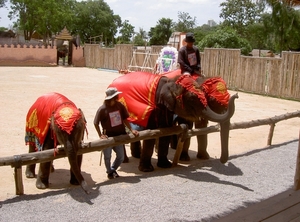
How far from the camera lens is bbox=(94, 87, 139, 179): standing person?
19.8 feet

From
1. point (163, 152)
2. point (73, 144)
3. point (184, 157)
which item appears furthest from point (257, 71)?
point (73, 144)

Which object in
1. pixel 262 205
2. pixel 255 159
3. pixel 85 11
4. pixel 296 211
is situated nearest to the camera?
pixel 296 211

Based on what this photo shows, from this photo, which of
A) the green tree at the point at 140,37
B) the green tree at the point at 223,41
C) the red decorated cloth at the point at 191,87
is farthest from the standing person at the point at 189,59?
the green tree at the point at 140,37

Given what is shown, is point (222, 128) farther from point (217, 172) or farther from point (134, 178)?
point (134, 178)

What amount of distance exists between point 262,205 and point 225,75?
14418 mm

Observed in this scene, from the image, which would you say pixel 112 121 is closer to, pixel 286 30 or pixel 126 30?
pixel 286 30

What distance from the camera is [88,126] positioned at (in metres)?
9.91

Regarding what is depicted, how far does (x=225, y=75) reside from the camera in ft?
60.8

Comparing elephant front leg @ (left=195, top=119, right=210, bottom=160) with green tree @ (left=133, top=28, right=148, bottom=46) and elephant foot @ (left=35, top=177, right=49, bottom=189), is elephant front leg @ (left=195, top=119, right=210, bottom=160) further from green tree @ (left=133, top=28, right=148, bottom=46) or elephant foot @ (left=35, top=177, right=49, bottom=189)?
green tree @ (left=133, top=28, right=148, bottom=46)

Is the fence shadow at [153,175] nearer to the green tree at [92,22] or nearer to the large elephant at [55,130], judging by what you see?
the large elephant at [55,130]

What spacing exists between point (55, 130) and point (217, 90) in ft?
9.37

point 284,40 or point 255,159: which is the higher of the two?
point 284,40

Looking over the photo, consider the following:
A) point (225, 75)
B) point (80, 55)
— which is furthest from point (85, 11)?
point (225, 75)

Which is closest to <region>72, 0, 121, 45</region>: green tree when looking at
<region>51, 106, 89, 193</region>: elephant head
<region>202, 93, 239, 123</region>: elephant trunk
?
<region>202, 93, 239, 123</region>: elephant trunk
